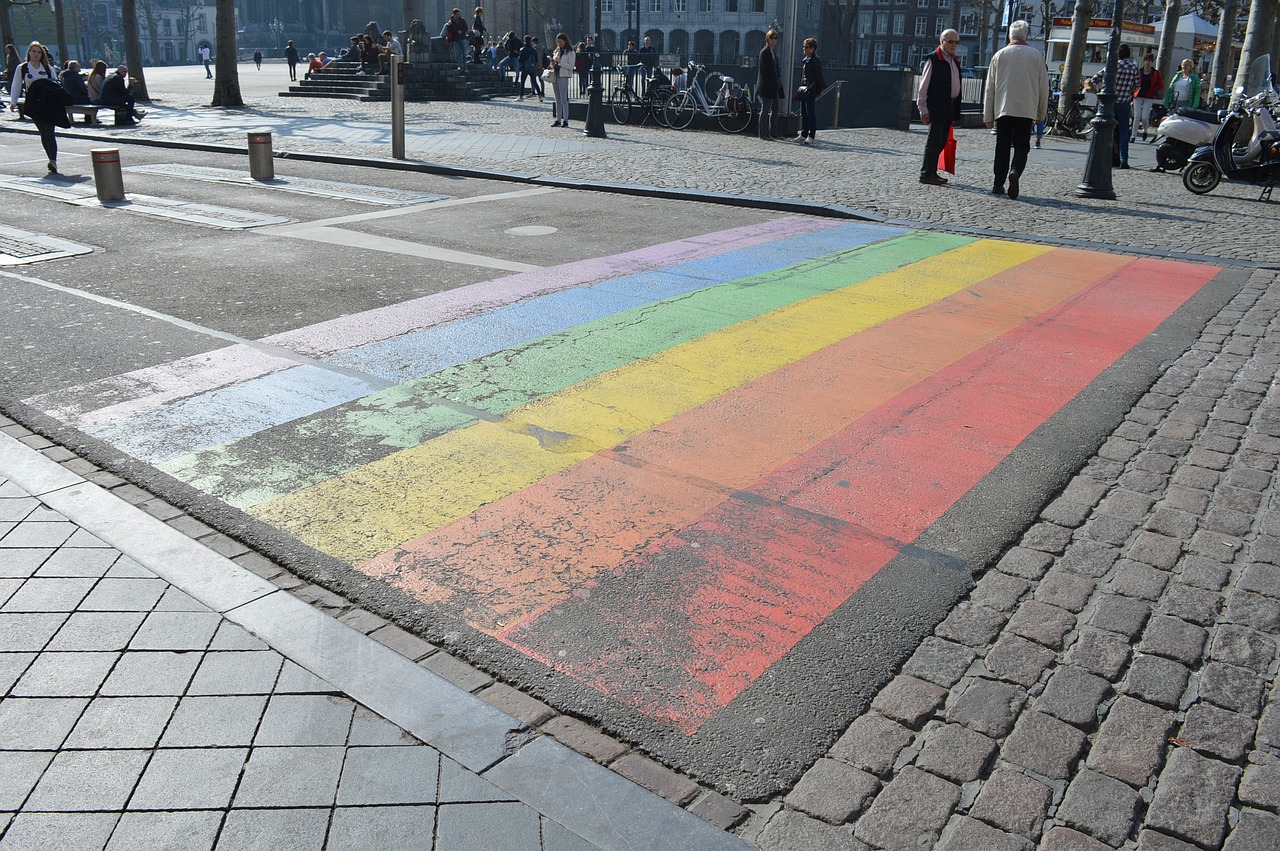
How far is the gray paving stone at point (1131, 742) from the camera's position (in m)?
2.93

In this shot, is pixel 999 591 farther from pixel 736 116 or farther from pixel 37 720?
pixel 736 116

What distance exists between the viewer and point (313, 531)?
171 inches

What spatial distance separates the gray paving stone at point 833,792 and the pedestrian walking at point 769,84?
18.3m

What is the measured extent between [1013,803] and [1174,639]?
1.18 m

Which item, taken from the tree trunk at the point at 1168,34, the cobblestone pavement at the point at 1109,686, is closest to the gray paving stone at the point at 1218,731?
the cobblestone pavement at the point at 1109,686

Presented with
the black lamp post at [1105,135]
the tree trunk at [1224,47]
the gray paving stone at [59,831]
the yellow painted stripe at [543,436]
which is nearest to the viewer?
the gray paving stone at [59,831]

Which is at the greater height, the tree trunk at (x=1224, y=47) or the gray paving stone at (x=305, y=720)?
the tree trunk at (x=1224, y=47)

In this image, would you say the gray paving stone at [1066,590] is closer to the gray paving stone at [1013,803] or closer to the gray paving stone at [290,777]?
the gray paving stone at [1013,803]

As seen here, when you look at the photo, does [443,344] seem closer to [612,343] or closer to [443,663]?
[612,343]

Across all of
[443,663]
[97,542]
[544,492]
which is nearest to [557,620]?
[443,663]

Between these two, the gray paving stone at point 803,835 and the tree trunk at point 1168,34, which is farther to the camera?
the tree trunk at point 1168,34

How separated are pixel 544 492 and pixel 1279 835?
119 inches

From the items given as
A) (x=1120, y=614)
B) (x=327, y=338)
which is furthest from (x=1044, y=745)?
(x=327, y=338)

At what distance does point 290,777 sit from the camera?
286 centimetres
